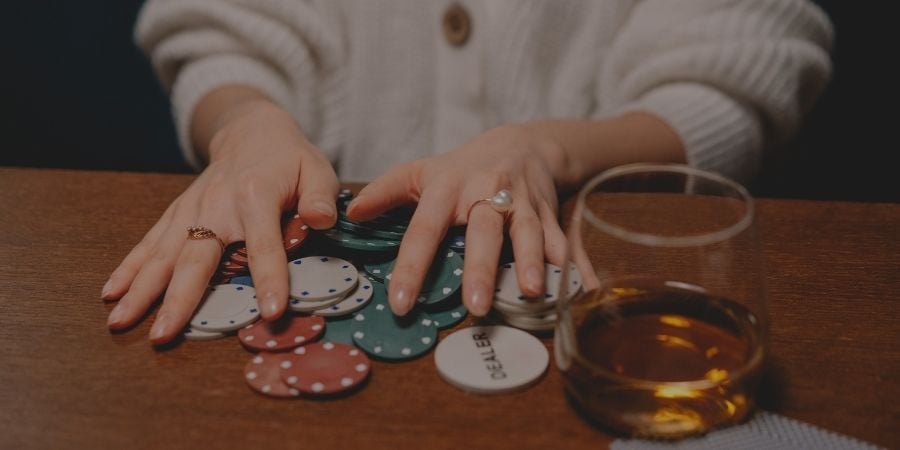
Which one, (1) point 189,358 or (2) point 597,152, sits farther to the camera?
(2) point 597,152

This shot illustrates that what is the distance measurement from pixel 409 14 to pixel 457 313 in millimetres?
895

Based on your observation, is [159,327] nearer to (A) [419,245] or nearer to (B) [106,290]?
(B) [106,290]

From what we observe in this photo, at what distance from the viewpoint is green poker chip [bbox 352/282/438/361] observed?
27.1 inches

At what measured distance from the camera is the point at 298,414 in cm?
62

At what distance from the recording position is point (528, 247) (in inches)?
30.7

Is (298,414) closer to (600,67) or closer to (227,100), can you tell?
(227,100)

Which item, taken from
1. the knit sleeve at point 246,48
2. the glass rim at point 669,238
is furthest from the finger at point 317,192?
the knit sleeve at point 246,48

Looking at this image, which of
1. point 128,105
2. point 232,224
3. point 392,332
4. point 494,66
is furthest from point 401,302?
point 128,105

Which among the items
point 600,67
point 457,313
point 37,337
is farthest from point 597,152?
point 37,337

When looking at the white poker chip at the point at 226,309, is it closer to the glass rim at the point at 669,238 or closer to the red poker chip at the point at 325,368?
the red poker chip at the point at 325,368

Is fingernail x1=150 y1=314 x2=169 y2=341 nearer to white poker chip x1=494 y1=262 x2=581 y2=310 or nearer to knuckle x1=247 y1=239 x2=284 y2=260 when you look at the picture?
knuckle x1=247 y1=239 x2=284 y2=260

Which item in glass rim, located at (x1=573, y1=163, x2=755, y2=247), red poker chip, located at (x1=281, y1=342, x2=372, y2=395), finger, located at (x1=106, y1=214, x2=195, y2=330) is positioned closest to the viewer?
glass rim, located at (x1=573, y1=163, x2=755, y2=247)

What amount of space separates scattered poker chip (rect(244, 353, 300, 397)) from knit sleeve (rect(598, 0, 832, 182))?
2.93ft

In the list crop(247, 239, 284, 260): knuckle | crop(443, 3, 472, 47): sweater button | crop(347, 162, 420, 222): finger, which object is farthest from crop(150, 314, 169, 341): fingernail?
crop(443, 3, 472, 47): sweater button
